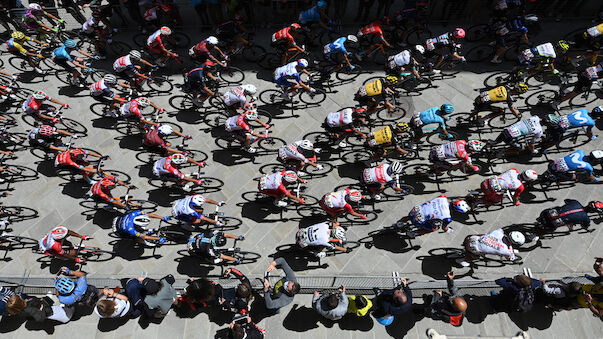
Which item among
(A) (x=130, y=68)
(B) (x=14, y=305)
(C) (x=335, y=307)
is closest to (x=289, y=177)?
(C) (x=335, y=307)

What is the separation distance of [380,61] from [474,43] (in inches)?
192

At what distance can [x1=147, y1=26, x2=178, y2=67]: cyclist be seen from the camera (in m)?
13.0

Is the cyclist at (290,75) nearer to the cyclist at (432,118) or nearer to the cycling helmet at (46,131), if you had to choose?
the cyclist at (432,118)

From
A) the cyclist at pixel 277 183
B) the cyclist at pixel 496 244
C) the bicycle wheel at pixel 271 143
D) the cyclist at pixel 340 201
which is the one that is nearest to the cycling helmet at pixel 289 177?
the cyclist at pixel 277 183

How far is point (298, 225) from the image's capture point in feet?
32.9

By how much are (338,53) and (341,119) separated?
159 inches

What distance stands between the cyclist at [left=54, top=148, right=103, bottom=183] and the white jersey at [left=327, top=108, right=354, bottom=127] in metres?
9.06

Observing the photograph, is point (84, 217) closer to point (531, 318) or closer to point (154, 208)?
point (154, 208)

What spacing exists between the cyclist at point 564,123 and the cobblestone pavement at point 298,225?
3.44ft

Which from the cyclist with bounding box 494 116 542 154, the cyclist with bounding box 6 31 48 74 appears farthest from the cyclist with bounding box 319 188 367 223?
the cyclist with bounding box 6 31 48 74

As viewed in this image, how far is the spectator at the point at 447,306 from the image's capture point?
705 centimetres

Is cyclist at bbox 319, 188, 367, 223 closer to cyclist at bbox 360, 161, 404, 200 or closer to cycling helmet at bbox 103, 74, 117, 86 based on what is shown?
cyclist at bbox 360, 161, 404, 200

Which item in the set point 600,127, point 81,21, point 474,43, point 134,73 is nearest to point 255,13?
point 134,73

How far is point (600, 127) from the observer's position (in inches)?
438
